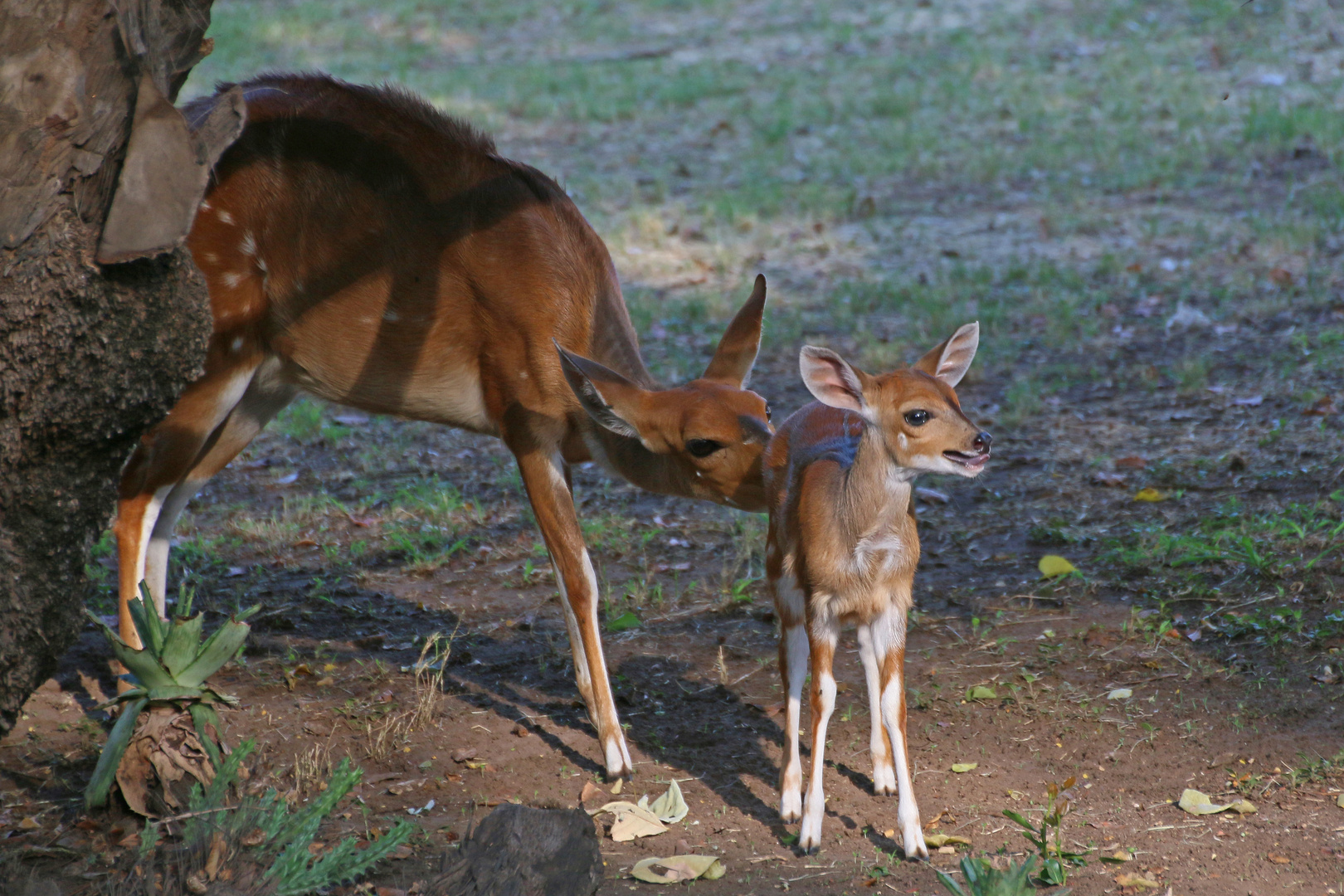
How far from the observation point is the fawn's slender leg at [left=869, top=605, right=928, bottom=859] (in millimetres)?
3994

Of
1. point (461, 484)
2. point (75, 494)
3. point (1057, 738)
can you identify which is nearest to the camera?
point (75, 494)

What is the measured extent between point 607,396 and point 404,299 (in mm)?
1068

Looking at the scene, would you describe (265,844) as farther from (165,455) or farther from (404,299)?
(404,299)

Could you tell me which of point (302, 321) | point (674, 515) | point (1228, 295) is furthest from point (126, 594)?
point (1228, 295)

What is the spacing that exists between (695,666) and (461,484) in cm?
240

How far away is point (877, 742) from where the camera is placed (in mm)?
4504

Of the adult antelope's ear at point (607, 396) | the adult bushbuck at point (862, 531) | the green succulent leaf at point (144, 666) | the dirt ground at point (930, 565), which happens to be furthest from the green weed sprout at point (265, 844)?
the adult antelope's ear at point (607, 396)

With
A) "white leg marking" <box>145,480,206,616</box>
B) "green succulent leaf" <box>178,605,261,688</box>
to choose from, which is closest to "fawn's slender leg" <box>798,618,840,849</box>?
"green succulent leaf" <box>178,605,261,688</box>

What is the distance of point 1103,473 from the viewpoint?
22.6 feet

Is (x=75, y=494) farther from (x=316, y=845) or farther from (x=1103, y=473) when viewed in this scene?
(x=1103, y=473)

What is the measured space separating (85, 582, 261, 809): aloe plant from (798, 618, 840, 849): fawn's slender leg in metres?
1.75

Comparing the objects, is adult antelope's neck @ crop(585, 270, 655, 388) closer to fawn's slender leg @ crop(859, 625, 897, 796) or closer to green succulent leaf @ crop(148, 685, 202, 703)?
fawn's slender leg @ crop(859, 625, 897, 796)

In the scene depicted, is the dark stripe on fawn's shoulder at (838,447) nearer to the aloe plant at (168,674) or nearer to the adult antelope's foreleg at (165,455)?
the aloe plant at (168,674)

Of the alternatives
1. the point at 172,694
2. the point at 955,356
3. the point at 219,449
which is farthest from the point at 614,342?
the point at 172,694
